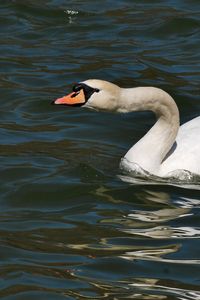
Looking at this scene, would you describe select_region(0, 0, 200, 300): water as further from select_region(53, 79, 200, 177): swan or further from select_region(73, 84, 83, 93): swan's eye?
select_region(73, 84, 83, 93): swan's eye

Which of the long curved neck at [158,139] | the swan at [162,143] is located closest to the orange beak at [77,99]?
the swan at [162,143]

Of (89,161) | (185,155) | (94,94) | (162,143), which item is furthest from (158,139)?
(94,94)

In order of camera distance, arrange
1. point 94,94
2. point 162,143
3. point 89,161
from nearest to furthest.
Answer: point 94,94 → point 162,143 → point 89,161

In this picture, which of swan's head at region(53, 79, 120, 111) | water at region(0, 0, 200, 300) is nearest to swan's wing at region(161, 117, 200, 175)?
water at region(0, 0, 200, 300)

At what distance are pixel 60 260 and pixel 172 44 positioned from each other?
721cm

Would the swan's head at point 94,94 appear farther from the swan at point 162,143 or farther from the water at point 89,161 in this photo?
the water at point 89,161

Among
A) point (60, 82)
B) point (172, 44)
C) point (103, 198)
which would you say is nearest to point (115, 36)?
point (172, 44)

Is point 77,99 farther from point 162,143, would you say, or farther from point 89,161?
point 89,161

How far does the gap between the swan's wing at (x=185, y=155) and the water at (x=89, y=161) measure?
0.25m

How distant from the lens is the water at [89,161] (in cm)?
722

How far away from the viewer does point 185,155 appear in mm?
9500

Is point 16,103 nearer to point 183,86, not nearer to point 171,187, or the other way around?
point 183,86

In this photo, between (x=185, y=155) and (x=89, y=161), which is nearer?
(x=185, y=155)

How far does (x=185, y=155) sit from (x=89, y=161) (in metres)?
1.01
